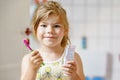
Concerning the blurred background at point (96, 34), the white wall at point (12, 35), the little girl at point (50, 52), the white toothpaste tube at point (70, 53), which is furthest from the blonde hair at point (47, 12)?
the blurred background at point (96, 34)

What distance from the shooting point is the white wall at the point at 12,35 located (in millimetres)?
1161

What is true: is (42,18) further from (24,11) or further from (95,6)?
(95,6)

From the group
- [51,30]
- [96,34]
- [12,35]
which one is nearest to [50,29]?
[51,30]

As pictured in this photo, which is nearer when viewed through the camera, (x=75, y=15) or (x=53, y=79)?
(x=53, y=79)

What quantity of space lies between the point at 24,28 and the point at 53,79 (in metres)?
0.58

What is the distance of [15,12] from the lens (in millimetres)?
1244

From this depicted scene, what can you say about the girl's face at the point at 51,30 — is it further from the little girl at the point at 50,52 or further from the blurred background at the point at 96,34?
the blurred background at the point at 96,34

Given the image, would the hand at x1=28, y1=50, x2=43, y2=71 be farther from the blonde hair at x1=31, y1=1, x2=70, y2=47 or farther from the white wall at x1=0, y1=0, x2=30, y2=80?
the white wall at x1=0, y1=0, x2=30, y2=80

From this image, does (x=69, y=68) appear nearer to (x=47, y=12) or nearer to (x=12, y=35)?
(x=47, y=12)

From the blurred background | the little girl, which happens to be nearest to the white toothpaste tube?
the little girl

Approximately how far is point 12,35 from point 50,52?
1.50 ft

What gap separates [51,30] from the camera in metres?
Result: 0.74

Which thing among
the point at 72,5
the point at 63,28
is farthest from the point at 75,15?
the point at 63,28

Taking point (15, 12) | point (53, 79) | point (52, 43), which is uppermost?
point (15, 12)
